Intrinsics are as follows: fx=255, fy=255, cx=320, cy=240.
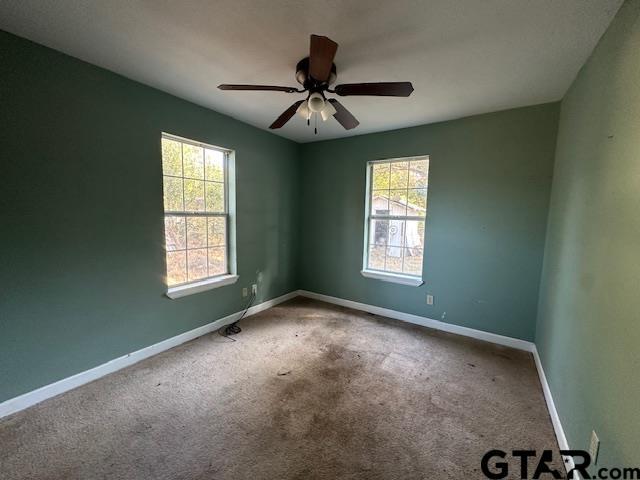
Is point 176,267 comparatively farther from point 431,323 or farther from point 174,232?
point 431,323

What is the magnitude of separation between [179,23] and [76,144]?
122 centimetres

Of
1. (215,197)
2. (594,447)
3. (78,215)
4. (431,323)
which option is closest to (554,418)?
(594,447)

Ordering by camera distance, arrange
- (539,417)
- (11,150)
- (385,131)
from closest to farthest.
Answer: (11,150), (539,417), (385,131)

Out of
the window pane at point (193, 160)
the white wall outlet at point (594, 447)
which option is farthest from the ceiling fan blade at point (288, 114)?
the white wall outlet at point (594, 447)

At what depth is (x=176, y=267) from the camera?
2.66m

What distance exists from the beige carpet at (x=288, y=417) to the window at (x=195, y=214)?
813mm

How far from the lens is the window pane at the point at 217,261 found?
3.04 metres

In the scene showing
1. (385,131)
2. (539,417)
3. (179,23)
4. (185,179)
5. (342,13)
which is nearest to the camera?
(342,13)

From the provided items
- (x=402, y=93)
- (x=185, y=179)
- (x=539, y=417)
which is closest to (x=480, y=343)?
(x=539, y=417)

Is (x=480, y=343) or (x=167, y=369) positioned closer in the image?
(x=167, y=369)

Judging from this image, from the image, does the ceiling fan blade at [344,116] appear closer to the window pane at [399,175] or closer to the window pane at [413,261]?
the window pane at [399,175]

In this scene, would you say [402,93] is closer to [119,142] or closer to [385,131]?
[385,131]

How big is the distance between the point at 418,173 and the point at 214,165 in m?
2.50

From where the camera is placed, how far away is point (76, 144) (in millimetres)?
1912
